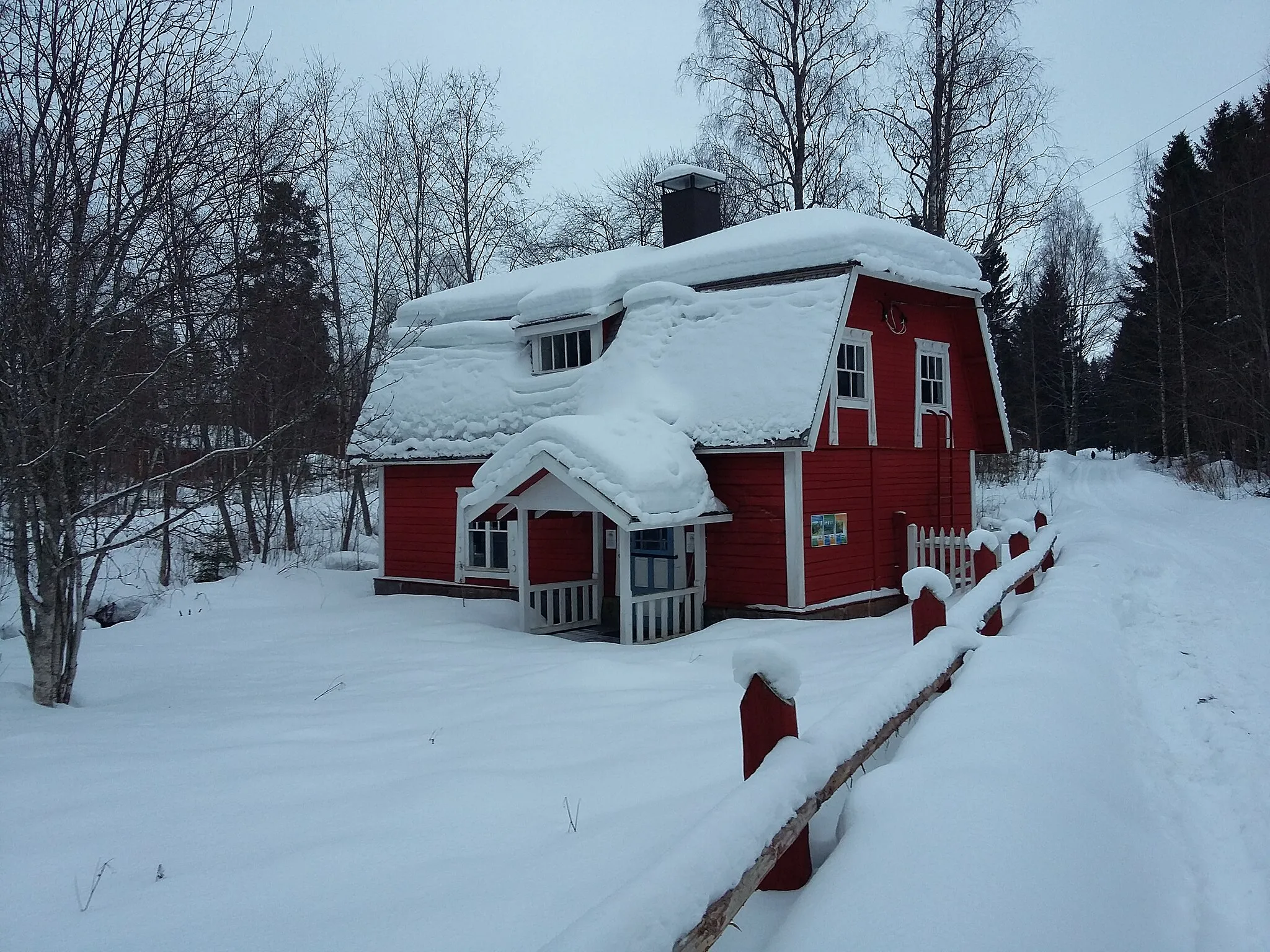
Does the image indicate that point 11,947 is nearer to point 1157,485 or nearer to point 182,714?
point 182,714

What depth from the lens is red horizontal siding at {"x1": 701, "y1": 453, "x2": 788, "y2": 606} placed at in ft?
35.8

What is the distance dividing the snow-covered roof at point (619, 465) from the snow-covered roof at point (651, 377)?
48 cm

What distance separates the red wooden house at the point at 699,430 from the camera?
10656mm

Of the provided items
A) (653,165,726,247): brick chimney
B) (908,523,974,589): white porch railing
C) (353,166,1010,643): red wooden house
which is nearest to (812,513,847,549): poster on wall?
(353,166,1010,643): red wooden house

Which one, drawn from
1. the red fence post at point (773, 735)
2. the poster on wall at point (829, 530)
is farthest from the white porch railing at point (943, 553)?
the red fence post at point (773, 735)

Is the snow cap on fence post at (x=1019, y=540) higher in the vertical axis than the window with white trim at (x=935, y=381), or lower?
lower

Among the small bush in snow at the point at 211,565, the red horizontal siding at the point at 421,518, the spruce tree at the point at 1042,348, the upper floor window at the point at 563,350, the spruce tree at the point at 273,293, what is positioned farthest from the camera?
the spruce tree at the point at 1042,348

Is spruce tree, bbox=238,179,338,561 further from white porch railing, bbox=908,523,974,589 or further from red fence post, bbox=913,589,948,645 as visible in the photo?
white porch railing, bbox=908,523,974,589

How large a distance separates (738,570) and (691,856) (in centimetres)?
919

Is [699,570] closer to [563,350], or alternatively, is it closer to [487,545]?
[487,545]

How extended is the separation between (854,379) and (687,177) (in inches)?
259

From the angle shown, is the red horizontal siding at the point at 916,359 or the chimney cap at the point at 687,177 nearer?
the red horizontal siding at the point at 916,359

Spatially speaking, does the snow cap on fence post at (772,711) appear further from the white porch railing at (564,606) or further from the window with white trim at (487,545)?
the window with white trim at (487,545)

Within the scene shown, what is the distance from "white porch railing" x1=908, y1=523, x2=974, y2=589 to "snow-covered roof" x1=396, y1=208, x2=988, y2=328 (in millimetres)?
3927
